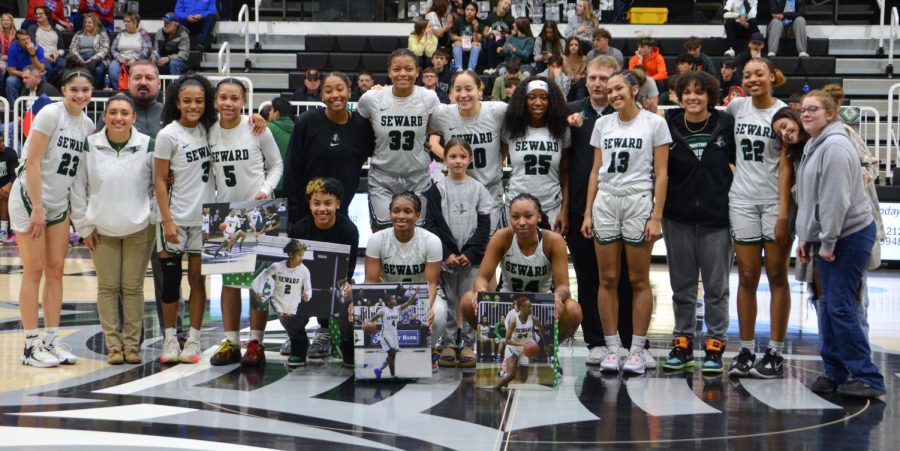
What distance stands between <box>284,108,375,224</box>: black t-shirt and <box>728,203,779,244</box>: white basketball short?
7.60ft

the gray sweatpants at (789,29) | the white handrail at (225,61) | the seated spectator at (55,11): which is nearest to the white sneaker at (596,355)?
the white handrail at (225,61)

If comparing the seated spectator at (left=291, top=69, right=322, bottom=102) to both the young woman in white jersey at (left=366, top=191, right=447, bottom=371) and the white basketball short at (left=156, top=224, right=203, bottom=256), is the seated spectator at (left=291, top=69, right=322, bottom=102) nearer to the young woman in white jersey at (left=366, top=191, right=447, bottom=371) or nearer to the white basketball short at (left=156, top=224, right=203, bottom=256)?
the white basketball short at (left=156, top=224, right=203, bottom=256)

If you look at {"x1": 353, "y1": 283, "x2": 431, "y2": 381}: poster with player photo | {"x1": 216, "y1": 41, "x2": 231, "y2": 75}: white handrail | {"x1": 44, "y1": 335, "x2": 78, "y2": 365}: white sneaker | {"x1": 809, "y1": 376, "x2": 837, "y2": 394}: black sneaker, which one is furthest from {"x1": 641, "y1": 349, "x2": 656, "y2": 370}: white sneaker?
{"x1": 216, "y1": 41, "x2": 231, "y2": 75}: white handrail

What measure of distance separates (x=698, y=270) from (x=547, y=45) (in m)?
9.14

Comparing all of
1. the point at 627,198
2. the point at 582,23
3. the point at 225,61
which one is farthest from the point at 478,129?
the point at 225,61

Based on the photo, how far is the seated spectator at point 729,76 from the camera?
14227mm

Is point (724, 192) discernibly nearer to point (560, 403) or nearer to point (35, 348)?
point (560, 403)

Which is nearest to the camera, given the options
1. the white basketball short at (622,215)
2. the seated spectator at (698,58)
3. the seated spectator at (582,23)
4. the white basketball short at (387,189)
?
the white basketball short at (622,215)

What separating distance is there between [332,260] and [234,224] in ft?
2.00

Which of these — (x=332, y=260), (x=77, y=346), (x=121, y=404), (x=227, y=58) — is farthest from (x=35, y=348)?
(x=227, y=58)

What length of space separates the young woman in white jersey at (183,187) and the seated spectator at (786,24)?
11.7 metres

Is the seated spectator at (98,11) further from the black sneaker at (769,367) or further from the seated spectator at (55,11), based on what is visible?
the black sneaker at (769,367)

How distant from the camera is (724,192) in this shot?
20.8 feet

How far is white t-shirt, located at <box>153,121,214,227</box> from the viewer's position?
20.8 feet
